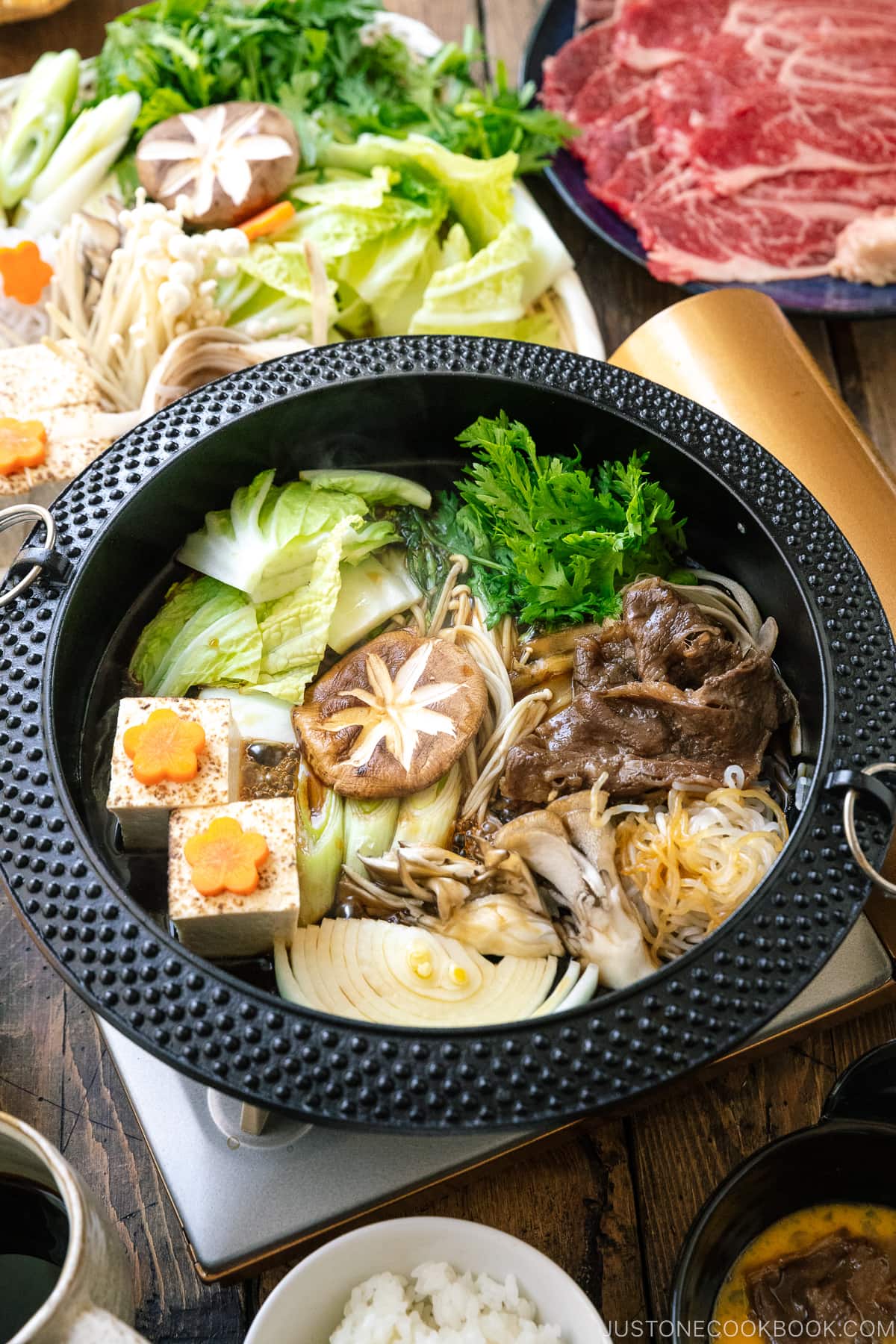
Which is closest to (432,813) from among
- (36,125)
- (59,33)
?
(36,125)

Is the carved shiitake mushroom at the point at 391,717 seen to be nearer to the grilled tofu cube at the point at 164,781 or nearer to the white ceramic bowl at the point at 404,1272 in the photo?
the grilled tofu cube at the point at 164,781

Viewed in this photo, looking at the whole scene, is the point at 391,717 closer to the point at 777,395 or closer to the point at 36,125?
the point at 777,395

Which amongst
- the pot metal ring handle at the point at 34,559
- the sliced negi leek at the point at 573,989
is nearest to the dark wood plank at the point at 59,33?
the pot metal ring handle at the point at 34,559

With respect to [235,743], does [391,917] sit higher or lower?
lower

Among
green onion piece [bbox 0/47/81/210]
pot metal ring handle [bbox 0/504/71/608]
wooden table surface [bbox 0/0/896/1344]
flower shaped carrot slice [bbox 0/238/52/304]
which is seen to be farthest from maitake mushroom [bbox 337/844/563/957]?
green onion piece [bbox 0/47/81/210]

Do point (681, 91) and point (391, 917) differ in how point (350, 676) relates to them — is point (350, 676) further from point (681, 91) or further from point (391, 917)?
point (681, 91)

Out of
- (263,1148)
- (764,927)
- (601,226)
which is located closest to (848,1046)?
(764,927)

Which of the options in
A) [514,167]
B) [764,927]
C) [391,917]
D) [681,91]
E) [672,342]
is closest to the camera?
[764,927]
